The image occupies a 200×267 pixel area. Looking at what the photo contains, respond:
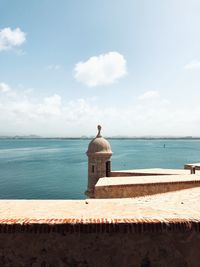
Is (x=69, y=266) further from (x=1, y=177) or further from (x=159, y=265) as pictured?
(x=1, y=177)

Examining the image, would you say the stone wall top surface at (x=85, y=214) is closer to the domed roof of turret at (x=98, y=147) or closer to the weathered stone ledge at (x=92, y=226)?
the weathered stone ledge at (x=92, y=226)

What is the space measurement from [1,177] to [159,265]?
48.6m

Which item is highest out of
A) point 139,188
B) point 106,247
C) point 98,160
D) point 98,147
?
point 98,147

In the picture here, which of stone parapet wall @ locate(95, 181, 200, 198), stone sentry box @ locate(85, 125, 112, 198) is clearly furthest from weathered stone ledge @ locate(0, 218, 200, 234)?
stone sentry box @ locate(85, 125, 112, 198)

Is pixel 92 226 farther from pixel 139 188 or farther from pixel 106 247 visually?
pixel 139 188

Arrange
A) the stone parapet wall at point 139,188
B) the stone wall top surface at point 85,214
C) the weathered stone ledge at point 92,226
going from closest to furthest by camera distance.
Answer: the weathered stone ledge at point 92,226
the stone wall top surface at point 85,214
the stone parapet wall at point 139,188

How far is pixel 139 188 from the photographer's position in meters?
11.4

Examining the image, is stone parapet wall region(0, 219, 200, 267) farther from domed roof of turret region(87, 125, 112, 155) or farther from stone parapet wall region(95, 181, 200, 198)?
domed roof of turret region(87, 125, 112, 155)

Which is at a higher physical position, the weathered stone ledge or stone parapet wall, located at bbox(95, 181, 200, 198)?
the weathered stone ledge

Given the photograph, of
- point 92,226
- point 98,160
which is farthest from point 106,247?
point 98,160

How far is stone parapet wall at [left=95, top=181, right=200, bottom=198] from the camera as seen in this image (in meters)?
11.4

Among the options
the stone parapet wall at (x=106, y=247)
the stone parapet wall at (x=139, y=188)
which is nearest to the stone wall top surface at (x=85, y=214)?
the stone parapet wall at (x=106, y=247)

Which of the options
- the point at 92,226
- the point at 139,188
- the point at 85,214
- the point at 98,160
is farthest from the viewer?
the point at 98,160

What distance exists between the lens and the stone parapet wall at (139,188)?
11.4 meters
